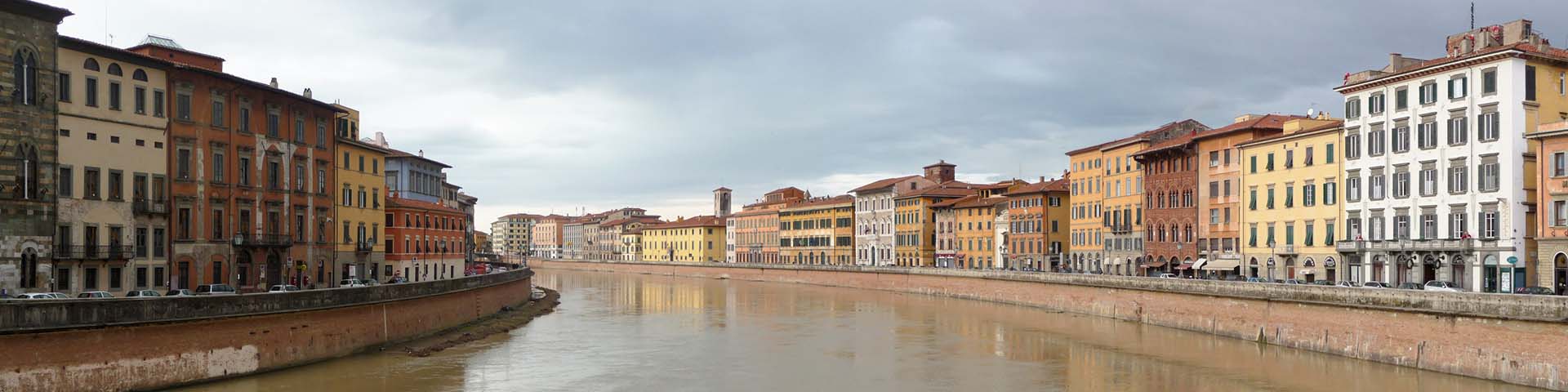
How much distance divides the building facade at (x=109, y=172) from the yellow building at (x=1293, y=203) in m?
52.6

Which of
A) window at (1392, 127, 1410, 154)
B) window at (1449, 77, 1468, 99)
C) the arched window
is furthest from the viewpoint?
window at (1392, 127, 1410, 154)

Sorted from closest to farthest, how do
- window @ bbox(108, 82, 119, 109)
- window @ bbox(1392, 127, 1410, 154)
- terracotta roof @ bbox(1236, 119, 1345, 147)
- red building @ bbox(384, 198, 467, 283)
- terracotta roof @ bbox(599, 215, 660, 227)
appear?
window @ bbox(108, 82, 119, 109) → window @ bbox(1392, 127, 1410, 154) → terracotta roof @ bbox(1236, 119, 1345, 147) → red building @ bbox(384, 198, 467, 283) → terracotta roof @ bbox(599, 215, 660, 227)

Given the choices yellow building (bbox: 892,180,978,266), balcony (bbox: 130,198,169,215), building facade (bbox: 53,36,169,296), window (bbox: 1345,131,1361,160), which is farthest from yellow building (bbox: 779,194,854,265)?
building facade (bbox: 53,36,169,296)

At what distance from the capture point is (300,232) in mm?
50500

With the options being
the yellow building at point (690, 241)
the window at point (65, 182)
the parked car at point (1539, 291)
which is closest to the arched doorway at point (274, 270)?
the window at point (65, 182)

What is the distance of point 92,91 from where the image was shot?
37250 millimetres

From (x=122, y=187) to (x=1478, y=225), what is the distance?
53382mm

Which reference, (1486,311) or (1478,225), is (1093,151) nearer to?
(1478,225)

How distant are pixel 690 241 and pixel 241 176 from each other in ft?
362

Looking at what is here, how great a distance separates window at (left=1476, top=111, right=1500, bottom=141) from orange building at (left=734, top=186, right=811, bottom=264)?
312 feet

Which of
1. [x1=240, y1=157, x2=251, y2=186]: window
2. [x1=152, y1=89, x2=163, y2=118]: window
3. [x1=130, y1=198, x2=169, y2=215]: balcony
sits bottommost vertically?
[x1=130, y1=198, x2=169, y2=215]: balcony

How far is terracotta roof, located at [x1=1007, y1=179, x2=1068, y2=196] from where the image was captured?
85.9 meters

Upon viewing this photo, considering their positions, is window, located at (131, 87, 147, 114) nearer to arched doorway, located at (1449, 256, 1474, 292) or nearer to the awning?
arched doorway, located at (1449, 256, 1474, 292)

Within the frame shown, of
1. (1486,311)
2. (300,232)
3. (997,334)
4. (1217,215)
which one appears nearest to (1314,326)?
(1486,311)
